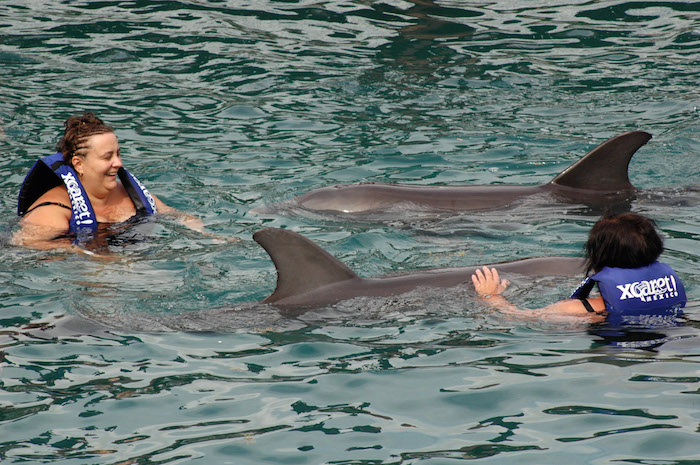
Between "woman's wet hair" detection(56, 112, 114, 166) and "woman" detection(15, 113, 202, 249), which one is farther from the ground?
"woman's wet hair" detection(56, 112, 114, 166)

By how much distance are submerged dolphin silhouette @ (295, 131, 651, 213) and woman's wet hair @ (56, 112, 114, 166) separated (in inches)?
88.6

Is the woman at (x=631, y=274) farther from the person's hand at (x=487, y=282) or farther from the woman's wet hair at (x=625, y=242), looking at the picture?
the person's hand at (x=487, y=282)

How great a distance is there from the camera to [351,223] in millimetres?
8781

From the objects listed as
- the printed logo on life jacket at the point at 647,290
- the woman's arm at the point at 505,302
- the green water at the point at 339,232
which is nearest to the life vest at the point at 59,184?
the green water at the point at 339,232

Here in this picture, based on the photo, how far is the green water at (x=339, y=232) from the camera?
466 centimetres

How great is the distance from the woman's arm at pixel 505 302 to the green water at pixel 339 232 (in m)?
0.11

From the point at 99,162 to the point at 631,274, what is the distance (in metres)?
4.48

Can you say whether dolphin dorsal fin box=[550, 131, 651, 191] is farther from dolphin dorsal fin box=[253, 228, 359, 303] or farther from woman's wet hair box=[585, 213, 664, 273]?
dolphin dorsal fin box=[253, 228, 359, 303]

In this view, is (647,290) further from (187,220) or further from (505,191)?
(187,220)

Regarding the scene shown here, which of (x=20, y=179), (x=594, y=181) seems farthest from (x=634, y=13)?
(x=20, y=179)

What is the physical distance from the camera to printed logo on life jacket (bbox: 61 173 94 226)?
311 inches

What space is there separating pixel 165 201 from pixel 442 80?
5333mm

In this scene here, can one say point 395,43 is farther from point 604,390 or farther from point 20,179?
point 604,390

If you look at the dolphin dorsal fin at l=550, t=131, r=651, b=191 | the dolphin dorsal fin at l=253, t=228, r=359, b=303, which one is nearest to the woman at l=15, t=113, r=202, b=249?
the dolphin dorsal fin at l=253, t=228, r=359, b=303
